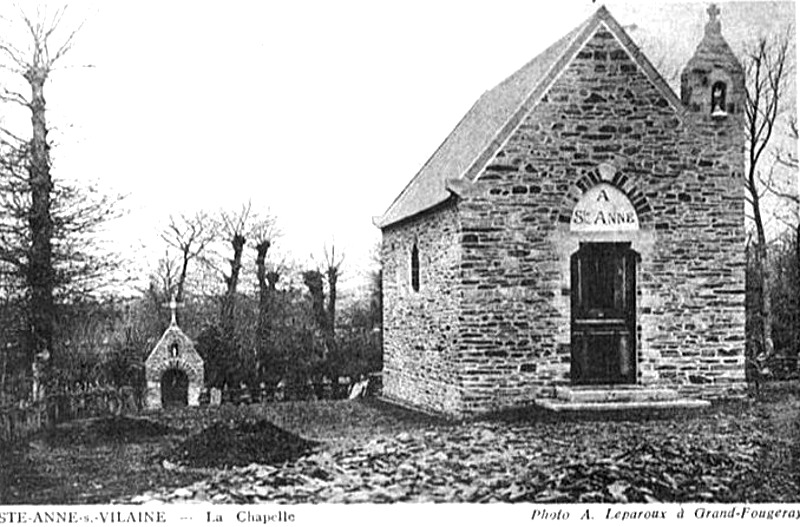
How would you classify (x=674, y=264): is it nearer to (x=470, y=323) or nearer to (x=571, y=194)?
(x=571, y=194)

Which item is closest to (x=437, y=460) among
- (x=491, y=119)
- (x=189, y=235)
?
(x=491, y=119)

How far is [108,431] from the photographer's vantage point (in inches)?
582

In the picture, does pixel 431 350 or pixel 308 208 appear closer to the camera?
pixel 431 350

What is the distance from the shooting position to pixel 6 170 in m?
15.8

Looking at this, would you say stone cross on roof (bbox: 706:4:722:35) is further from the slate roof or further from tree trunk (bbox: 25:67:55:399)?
tree trunk (bbox: 25:67:55:399)

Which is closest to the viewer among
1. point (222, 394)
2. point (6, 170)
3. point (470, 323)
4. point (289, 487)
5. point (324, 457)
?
point (289, 487)

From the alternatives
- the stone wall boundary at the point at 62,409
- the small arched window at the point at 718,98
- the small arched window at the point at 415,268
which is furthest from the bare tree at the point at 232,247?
the small arched window at the point at 718,98

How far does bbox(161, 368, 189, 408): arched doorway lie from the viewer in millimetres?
21572

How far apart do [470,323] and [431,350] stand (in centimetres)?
207

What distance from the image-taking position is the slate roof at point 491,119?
14719 mm

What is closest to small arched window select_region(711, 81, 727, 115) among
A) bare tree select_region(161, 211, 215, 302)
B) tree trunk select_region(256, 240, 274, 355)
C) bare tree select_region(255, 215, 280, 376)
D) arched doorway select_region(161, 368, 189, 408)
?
bare tree select_region(255, 215, 280, 376)

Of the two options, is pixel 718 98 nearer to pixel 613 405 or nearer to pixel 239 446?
pixel 613 405

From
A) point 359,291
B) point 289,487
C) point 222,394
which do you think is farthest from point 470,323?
point 359,291

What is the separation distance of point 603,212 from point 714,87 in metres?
2.80
